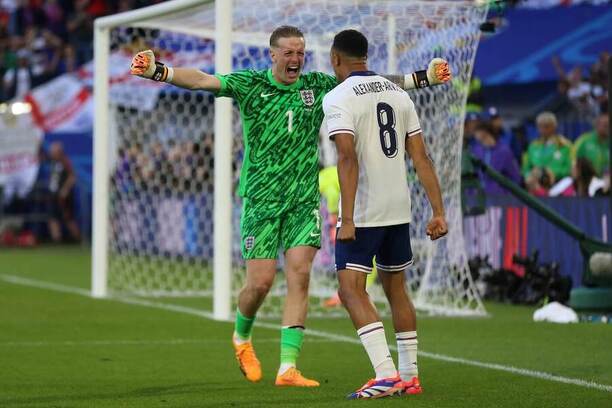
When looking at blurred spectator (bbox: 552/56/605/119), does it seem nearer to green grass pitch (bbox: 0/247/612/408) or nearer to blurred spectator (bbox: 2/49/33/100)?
green grass pitch (bbox: 0/247/612/408)

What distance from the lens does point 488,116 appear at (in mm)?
18391

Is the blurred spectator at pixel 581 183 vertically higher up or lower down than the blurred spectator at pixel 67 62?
lower down

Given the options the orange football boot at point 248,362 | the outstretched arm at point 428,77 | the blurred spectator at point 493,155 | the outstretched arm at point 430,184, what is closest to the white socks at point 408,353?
the outstretched arm at point 430,184

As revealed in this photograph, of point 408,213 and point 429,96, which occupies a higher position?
point 429,96

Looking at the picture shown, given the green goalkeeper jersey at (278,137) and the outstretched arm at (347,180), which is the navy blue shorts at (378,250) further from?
→ the green goalkeeper jersey at (278,137)

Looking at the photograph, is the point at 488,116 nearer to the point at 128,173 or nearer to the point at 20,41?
the point at 128,173

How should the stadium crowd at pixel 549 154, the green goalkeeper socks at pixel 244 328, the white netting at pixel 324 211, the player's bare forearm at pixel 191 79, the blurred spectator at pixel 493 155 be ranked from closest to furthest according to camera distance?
the player's bare forearm at pixel 191 79 → the green goalkeeper socks at pixel 244 328 → the white netting at pixel 324 211 → the stadium crowd at pixel 549 154 → the blurred spectator at pixel 493 155

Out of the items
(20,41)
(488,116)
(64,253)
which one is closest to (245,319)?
(488,116)

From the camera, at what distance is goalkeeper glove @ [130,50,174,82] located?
819cm

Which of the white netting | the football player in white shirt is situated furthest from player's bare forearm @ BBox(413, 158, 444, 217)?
the white netting

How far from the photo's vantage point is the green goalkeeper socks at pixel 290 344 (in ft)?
28.3

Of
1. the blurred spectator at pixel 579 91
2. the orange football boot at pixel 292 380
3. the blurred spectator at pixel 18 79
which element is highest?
the blurred spectator at pixel 18 79

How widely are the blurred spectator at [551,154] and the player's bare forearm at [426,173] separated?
9.18m

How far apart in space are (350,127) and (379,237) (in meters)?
0.66
